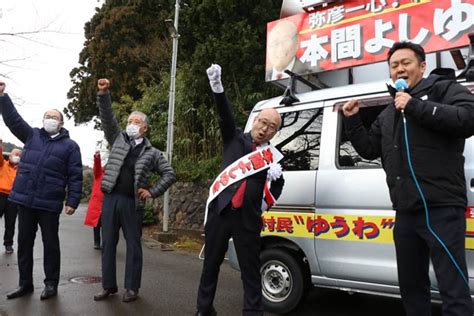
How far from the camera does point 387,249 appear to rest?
3490mm

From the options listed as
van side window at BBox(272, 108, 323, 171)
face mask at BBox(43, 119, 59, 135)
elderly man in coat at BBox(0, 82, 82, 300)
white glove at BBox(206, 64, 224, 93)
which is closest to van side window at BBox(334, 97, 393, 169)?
van side window at BBox(272, 108, 323, 171)

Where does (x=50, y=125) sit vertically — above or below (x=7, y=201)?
above

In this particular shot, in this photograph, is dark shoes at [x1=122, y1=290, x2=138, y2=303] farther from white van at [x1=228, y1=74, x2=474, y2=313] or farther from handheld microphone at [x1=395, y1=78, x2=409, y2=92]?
handheld microphone at [x1=395, y1=78, x2=409, y2=92]

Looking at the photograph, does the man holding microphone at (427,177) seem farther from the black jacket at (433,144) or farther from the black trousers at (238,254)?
the black trousers at (238,254)

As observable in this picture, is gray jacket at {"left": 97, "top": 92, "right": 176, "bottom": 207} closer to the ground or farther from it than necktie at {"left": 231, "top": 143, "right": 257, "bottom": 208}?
farther from it

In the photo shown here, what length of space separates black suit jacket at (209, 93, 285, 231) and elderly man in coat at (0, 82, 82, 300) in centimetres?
186

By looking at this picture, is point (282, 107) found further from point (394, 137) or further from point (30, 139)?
point (30, 139)

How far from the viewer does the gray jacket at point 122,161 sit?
4.51 metres

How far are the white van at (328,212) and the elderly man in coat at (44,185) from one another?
182 centimetres

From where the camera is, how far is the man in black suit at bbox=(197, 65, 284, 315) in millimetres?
3496

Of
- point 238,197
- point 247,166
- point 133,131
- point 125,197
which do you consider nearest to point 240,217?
point 238,197

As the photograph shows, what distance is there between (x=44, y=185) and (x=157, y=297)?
1.67 meters

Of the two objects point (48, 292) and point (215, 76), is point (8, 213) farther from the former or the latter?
point (215, 76)

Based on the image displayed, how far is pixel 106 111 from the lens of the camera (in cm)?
454
